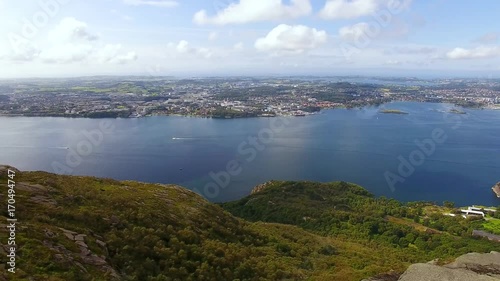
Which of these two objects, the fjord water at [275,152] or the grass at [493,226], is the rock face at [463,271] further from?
the fjord water at [275,152]

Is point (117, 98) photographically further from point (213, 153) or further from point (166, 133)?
point (213, 153)

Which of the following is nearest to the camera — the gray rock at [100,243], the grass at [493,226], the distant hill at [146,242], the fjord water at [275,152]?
the distant hill at [146,242]

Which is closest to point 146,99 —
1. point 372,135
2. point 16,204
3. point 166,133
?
point 166,133

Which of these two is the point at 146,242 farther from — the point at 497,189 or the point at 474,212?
the point at 497,189

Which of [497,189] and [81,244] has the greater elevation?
[81,244]

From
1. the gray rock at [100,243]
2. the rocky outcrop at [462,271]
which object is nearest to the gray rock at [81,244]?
the gray rock at [100,243]

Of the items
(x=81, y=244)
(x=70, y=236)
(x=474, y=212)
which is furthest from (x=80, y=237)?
(x=474, y=212)
